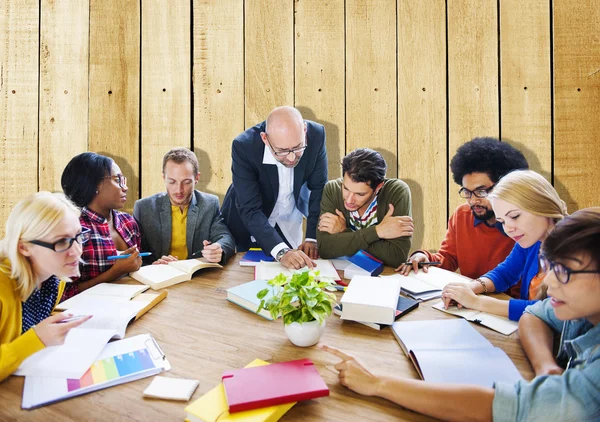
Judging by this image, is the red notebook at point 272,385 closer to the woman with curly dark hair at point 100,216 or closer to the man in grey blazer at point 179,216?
the woman with curly dark hair at point 100,216

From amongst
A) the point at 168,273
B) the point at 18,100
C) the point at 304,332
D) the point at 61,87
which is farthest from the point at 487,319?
the point at 18,100

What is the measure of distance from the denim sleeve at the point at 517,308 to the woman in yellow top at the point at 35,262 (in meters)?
1.30

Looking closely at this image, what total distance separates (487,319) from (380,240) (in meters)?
0.73

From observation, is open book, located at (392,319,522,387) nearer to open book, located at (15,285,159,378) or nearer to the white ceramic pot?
the white ceramic pot

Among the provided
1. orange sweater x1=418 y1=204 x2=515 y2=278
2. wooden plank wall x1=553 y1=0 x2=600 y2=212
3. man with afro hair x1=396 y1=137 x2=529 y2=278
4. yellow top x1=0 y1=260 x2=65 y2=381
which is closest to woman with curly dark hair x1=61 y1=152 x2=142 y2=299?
yellow top x1=0 y1=260 x2=65 y2=381

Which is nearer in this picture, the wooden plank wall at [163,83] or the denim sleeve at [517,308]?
the denim sleeve at [517,308]

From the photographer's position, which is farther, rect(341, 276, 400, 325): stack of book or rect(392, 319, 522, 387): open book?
rect(341, 276, 400, 325): stack of book

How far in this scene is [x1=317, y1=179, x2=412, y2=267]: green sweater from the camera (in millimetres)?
1985

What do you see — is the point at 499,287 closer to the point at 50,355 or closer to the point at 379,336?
the point at 379,336

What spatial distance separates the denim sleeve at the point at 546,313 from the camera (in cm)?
122

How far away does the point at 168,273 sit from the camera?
5.81 feet

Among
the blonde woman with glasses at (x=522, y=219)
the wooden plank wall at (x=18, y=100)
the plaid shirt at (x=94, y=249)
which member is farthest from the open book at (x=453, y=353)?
the wooden plank wall at (x=18, y=100)

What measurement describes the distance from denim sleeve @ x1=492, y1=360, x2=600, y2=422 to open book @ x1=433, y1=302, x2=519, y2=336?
433 millimetres

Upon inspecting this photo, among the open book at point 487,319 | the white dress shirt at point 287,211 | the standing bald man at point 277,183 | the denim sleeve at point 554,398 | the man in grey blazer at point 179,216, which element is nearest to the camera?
the denim sleeve at point 554,398
